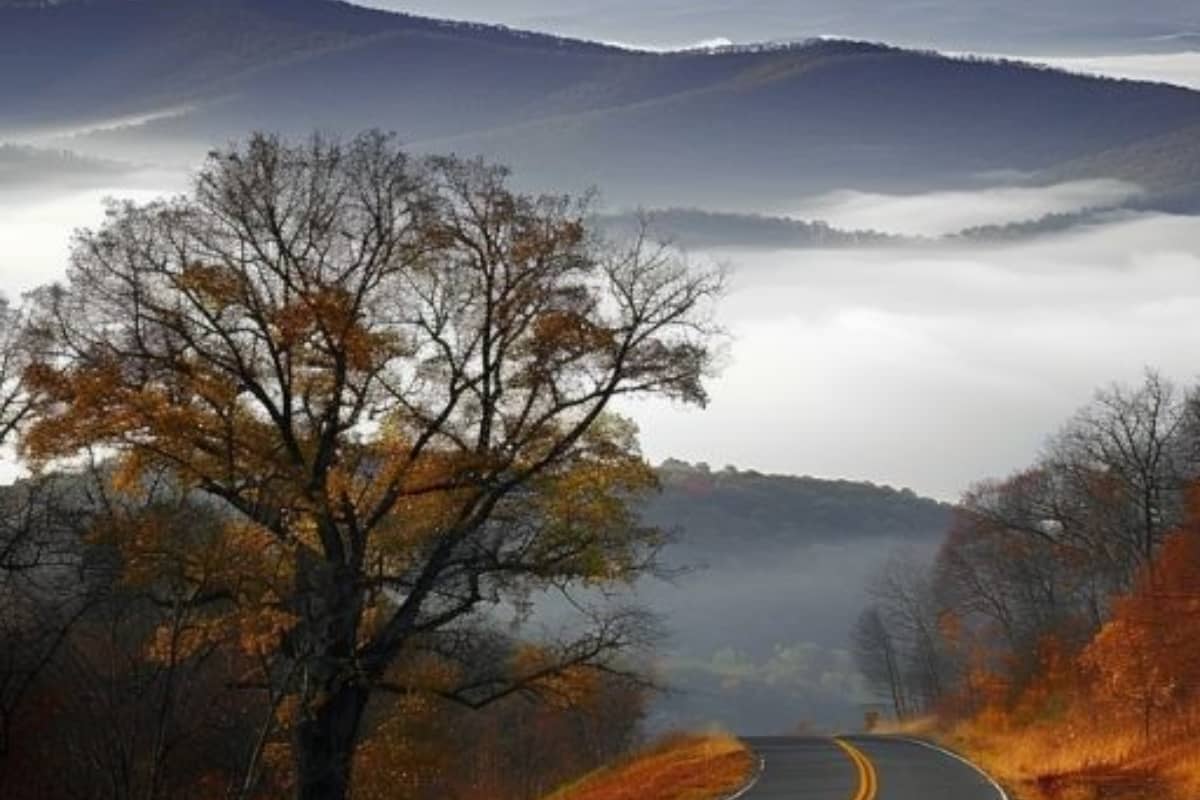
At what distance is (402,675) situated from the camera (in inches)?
1001

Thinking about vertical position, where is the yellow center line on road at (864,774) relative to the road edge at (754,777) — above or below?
below

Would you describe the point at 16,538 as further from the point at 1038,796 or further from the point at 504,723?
the point at 504,723

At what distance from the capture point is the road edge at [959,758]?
95.2 feet

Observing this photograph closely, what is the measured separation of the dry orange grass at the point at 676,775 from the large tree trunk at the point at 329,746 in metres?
6.54

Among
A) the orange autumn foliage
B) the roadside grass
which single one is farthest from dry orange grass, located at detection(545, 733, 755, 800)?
the orange autumn foliage

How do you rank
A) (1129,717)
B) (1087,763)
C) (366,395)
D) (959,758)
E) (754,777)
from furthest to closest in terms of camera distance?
(1129,717) → (959,758) → (754,777) → (1087,763) → (366,395)

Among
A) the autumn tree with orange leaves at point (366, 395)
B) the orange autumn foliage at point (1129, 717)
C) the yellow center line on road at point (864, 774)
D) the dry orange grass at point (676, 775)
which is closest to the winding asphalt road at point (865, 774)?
the yellow center line on road at point (864, 774)

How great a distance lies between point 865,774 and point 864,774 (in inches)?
0.8

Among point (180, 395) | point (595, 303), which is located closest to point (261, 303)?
point (180, 395)

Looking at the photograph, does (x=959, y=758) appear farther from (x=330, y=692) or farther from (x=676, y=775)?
(x=330, y=692)

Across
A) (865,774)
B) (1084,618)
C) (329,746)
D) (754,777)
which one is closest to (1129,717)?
(865,774)

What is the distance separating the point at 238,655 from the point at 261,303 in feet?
→ 38.5

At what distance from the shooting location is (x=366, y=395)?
23.9 m

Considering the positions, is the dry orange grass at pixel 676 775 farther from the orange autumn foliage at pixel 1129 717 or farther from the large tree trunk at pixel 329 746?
the large tree trunk at pixel 329 746
